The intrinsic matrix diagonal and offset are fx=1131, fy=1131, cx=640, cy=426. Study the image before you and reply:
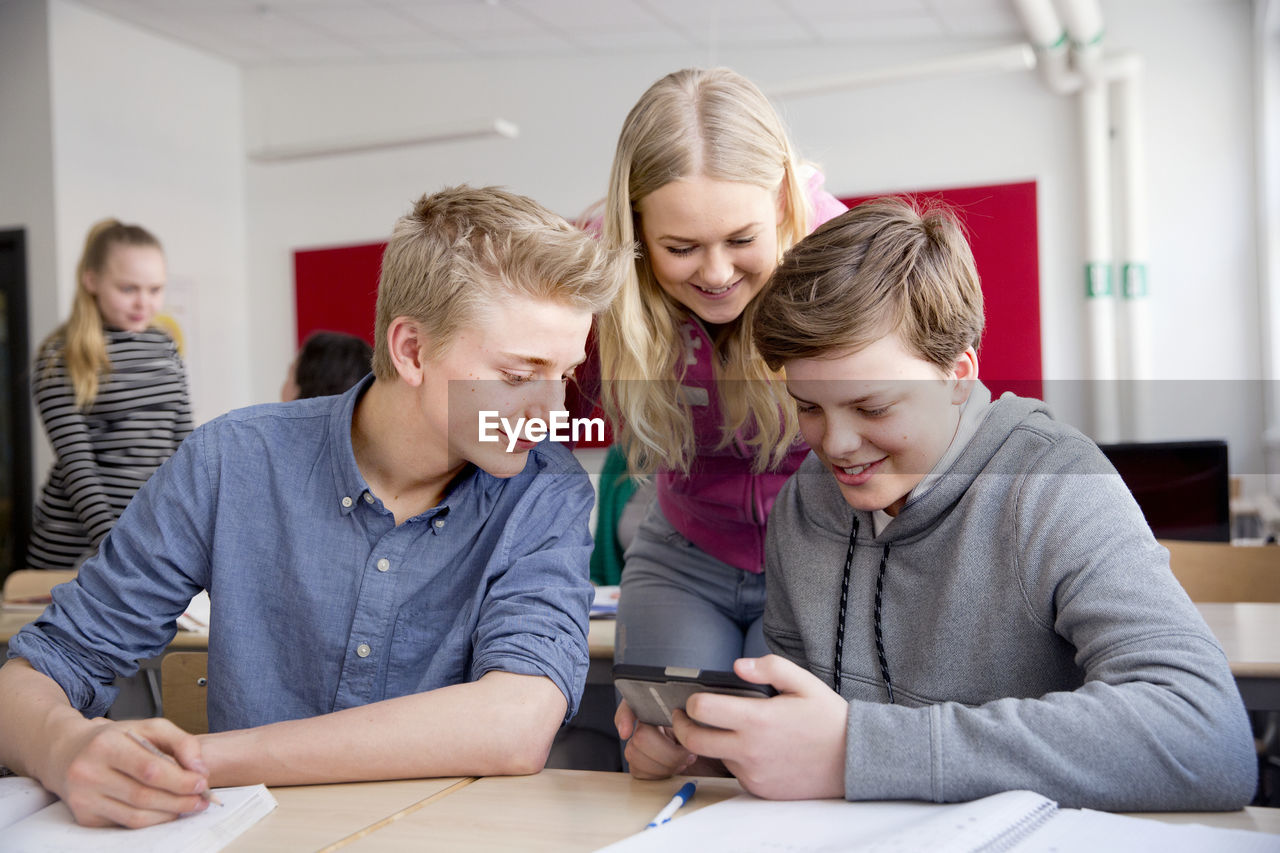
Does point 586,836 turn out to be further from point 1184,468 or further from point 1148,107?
point 1148,107

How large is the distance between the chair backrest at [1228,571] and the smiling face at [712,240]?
4.21 ft

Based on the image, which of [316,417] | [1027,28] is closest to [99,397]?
[316,417]

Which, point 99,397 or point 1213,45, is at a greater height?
point 1213,45

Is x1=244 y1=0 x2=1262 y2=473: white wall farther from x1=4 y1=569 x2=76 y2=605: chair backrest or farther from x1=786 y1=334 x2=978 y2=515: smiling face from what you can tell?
x1=786 y1=334 x2=978 y2=515: smiling face

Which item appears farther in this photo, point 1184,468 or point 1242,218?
point 1242,218

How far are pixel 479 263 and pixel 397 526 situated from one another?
322 mm

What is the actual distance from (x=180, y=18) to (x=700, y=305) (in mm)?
4590

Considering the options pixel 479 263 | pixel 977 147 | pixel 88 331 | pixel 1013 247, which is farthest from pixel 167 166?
pixel 479 263

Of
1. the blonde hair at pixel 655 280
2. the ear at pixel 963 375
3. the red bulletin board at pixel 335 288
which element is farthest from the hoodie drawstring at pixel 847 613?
the red bulletin board at pixel 335 288

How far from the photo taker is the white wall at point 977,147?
475cm

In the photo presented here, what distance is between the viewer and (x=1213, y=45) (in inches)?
187

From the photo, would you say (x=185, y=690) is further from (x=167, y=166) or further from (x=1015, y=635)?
(x=167, y=166)

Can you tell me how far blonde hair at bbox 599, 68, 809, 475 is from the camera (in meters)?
1.55

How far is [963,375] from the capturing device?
125cm
